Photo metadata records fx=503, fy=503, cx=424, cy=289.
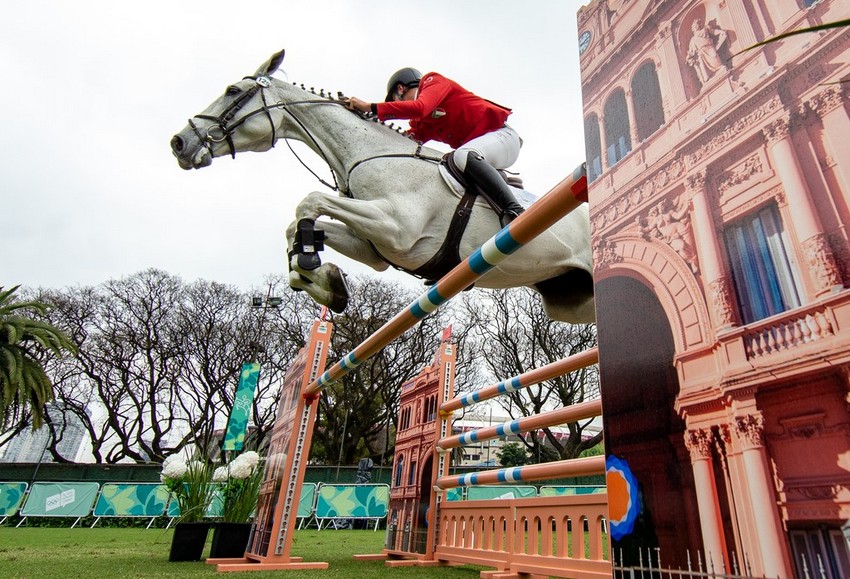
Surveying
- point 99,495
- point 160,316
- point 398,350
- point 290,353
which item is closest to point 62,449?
point 160,316

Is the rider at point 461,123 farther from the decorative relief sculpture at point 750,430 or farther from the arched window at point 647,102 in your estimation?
the decorative relief sculpture at point 750,430

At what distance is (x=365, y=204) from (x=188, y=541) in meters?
3.31

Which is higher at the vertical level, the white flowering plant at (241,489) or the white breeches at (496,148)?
the white breeches at (496,148)

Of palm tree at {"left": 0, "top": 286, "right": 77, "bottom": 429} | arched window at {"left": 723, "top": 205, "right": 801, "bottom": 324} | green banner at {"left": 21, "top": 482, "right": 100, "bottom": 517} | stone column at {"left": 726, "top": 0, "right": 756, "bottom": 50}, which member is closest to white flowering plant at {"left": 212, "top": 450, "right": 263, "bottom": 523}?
arched window at {"left": 723, "top": 205, "right": 801, "bottom": 324}

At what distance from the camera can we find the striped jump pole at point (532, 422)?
7.63ft

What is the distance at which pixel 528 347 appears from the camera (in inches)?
635

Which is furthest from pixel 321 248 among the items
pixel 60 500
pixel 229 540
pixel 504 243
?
pixel 60 500

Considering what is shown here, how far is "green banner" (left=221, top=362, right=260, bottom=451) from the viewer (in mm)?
7639

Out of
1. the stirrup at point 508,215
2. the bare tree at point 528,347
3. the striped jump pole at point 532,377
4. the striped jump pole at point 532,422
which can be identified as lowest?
the striped jump pole at point 532,422

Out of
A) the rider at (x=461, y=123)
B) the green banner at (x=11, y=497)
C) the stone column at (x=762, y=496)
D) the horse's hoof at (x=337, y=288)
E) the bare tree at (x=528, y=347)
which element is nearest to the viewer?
the stone column at (x=762, y=496)

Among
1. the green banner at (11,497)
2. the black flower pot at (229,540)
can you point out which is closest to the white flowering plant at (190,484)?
the black flower pot at (229,540)

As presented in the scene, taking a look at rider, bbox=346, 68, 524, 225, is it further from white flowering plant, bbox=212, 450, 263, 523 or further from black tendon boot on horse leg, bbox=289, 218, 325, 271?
white flowering plant, bbox=212, 450, 263, 523

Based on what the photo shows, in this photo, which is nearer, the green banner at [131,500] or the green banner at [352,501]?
the green banner at [352,501]

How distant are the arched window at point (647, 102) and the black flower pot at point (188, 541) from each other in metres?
4.26
